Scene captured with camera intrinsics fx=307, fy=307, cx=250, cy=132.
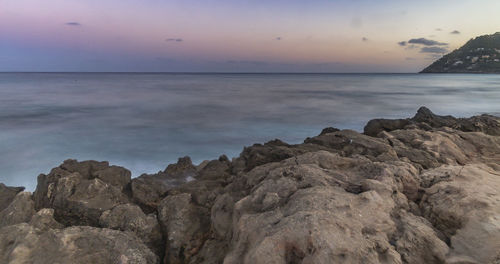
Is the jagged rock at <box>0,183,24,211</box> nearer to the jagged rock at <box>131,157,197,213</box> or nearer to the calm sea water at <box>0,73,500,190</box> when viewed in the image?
the jagged rock at <box>131,157,197,213</box>

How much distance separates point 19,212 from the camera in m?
4.71

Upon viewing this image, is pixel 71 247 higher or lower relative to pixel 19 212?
higher

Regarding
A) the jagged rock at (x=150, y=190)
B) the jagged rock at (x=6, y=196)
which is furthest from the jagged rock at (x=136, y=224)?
the jagged rock at (x=6, y=196)

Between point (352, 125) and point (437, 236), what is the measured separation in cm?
1567

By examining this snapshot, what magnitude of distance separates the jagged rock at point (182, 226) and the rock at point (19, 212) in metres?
2.07

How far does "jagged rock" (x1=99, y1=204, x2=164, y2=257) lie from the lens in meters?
4.32

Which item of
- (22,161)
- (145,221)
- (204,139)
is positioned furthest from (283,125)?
(145,221)

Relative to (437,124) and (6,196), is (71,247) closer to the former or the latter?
(6,196)

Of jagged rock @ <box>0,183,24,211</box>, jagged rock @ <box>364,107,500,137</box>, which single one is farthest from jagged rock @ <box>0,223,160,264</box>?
jagged rock @ <box>364,107,500,137</box>

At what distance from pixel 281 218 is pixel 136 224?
7.43 feet

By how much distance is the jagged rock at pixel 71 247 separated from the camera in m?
3.43

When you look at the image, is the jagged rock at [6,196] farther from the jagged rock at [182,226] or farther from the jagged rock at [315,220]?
the jagged rock at [315,220]

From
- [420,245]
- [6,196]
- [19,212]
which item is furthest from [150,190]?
[420,245]

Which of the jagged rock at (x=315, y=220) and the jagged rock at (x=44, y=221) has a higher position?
the jagged rock at (x=315, y=220)
